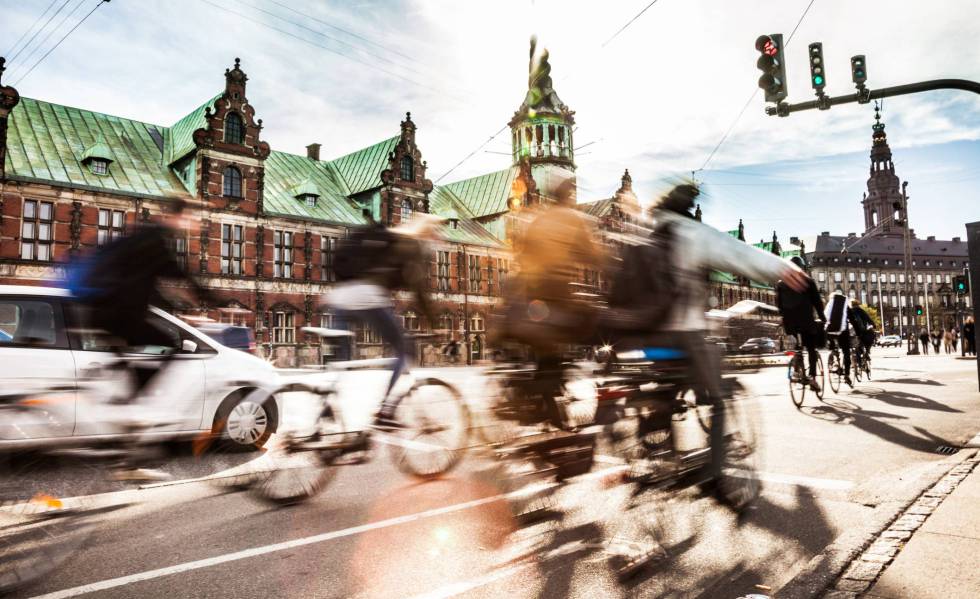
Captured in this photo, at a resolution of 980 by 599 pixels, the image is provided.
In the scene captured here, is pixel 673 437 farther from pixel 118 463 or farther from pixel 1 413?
pixel 1 413

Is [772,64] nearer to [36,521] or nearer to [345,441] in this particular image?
[345,441]

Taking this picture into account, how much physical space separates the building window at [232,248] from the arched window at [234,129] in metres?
5.22

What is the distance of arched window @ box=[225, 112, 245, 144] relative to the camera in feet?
118

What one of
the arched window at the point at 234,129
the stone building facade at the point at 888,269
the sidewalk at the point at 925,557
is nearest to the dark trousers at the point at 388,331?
the sidewalk at the point at 925,557

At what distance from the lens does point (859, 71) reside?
1248cm

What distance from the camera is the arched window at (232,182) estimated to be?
1390 inches

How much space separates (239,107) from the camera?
3641cm

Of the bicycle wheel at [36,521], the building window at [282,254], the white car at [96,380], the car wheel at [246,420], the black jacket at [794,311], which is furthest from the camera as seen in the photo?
the building window at [282,254]

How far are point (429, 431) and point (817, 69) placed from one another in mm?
11481

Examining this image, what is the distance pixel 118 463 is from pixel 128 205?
3216cm

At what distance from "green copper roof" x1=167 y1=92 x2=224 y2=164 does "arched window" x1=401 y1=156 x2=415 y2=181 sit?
12777 mm

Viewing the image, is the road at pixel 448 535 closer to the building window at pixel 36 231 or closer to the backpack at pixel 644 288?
the backpack at pixel 644 288

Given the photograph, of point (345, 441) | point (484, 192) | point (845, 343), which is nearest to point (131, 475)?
point (345, 441)

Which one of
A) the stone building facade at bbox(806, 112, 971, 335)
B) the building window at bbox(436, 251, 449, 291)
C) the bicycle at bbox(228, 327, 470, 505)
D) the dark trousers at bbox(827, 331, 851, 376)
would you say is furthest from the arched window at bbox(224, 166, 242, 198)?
the stone building facade at bbox(806, 112, 971, 335)
